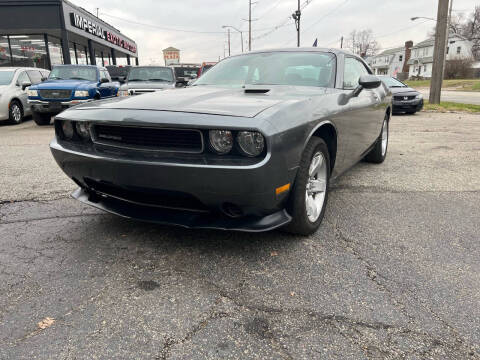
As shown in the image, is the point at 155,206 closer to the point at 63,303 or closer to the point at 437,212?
the point at 63,303

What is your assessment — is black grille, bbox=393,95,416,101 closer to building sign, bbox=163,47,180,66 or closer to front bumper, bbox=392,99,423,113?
front bumper, bbox=392,99,423,113

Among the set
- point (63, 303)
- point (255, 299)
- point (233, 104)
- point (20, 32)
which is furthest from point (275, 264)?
point (20, 32)

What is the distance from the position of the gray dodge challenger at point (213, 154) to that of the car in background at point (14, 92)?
8776 mm

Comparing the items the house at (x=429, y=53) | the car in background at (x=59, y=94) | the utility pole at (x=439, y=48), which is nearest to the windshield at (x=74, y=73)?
the car in background at (x=59, y=94)

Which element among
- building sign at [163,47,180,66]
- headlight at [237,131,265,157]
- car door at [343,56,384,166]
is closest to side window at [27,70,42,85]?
car door at [343,56,384,166]

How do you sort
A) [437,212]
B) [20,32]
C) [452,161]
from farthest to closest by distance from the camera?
[20,32]
[452,161]
[437,212]

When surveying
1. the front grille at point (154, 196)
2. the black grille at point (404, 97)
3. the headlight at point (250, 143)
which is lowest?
the front grille at point (154, 196)

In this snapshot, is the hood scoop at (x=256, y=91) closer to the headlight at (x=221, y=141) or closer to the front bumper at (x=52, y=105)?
the headlight at (x=221, y=141)

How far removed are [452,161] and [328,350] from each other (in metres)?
4.93

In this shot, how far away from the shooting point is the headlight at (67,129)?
9.01ft

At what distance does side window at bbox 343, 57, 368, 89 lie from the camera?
360 cm

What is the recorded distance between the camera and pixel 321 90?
3.07 meters

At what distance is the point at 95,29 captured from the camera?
23.3 metres

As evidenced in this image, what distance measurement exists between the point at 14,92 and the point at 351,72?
990 cm
